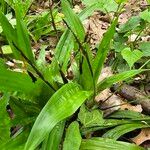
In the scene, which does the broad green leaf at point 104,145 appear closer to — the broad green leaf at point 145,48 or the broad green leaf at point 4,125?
the broad green leaf at point 4,125

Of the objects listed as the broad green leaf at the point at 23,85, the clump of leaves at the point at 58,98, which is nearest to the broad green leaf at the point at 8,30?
the clump of leaves at the point at 58,98

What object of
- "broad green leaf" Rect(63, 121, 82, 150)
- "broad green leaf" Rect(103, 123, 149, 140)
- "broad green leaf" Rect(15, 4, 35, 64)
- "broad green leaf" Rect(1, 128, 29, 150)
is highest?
"broad green leaf" Rect(15, 4, 35, 64)

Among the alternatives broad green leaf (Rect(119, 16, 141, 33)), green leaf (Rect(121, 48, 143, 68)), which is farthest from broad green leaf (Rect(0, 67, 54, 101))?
broad green leaf (Rect(119, 16, 141, 33))

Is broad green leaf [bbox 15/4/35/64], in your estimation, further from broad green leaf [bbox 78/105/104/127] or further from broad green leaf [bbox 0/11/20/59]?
broad green leaf [bbox 78/105/104/127]

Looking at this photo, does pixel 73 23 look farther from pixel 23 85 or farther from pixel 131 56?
pixel 23 85

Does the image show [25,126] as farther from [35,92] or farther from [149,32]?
[149,32]

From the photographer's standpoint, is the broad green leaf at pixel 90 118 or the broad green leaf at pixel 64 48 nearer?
the broad green leaf at pixel 90 118
